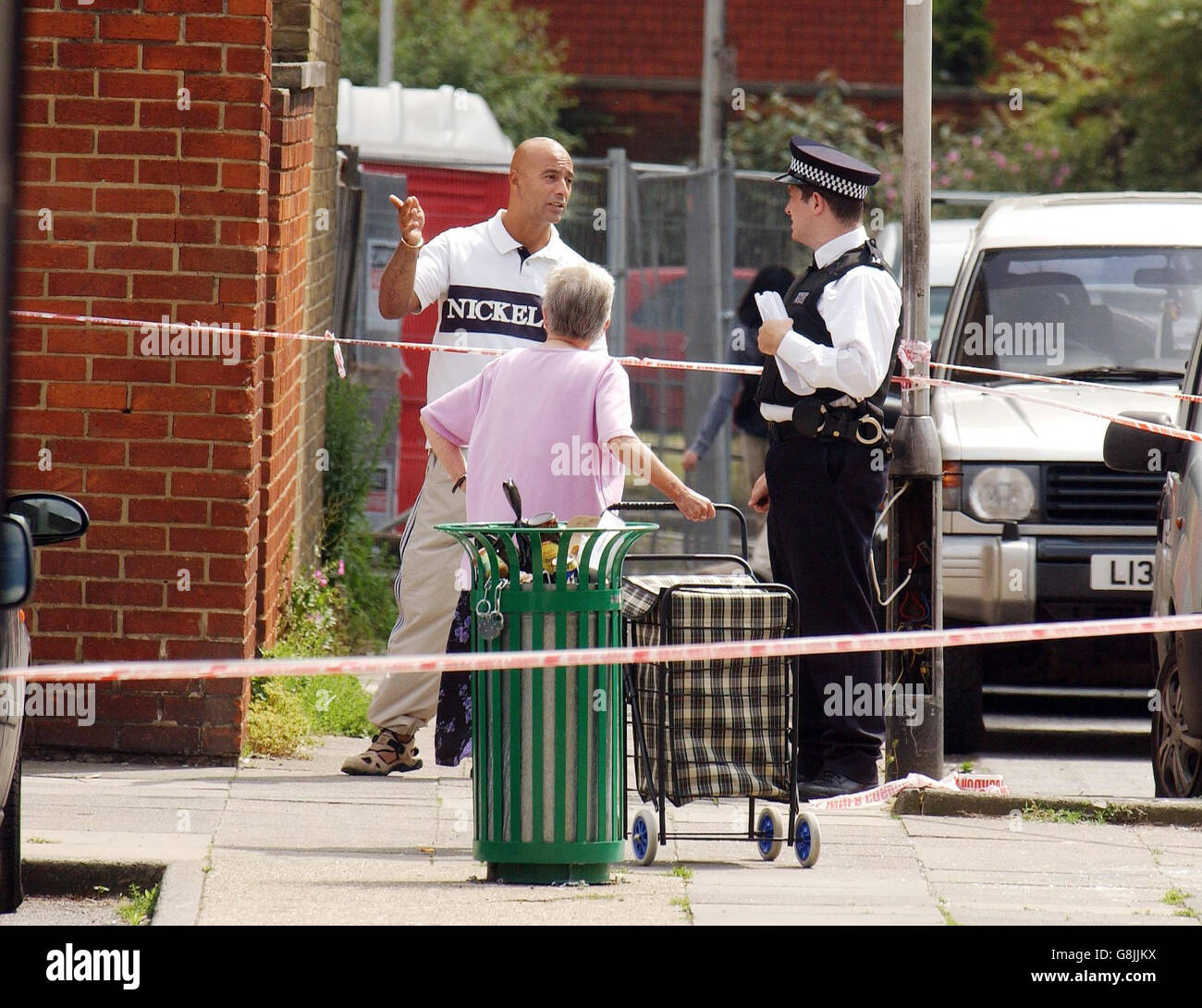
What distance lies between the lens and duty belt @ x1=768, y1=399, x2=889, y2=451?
653 centimetres

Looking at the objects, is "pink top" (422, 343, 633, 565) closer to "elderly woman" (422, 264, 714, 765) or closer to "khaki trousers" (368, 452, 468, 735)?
"elderly woman" (422, 264, 714, 765)

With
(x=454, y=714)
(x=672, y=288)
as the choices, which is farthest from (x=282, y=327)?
(x=672, y=288)

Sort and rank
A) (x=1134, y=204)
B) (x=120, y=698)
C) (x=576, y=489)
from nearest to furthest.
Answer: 1. (x=576, y=489)
2. (x=120, y=698)
3. (x=1134, y=204)

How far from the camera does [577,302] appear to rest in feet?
19.1

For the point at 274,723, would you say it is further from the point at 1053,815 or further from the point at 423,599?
the point at 1053,815

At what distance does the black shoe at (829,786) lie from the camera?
6633 mm

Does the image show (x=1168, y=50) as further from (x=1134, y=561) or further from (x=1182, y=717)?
(x=1182, y=717)

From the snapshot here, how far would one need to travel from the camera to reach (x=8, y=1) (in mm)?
2354

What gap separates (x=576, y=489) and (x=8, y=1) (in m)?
3.57

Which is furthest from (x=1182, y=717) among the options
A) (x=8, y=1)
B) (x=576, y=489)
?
(x=8, y=1)

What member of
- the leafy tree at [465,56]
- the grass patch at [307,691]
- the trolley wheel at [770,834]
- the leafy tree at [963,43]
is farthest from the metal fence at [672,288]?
the leafy tree at [963,43]

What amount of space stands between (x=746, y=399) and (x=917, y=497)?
3.60m

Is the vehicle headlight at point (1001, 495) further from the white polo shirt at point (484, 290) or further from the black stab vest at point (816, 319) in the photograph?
the white polo shirt at point (484, 290)

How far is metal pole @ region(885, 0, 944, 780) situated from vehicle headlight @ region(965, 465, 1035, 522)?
4.61 feet
